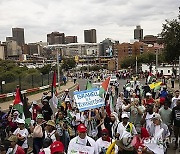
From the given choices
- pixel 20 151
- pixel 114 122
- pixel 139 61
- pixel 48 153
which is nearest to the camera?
pixel 48 153

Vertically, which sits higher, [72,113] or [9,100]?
[72,113]

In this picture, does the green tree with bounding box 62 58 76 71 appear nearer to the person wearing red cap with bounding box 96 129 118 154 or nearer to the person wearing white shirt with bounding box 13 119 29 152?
the person wearing white shirt with bounding box 13 119 29 152

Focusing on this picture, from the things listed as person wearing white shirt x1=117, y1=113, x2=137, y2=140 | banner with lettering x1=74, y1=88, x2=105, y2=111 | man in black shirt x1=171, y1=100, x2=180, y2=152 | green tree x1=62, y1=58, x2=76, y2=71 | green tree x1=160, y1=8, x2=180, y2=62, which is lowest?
green tree x1=62, y1=58, x2=76, y2=71

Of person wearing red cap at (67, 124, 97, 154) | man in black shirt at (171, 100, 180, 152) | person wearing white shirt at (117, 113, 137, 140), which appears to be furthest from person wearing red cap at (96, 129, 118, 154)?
man in black shirt at (171, 100, 180, 152)

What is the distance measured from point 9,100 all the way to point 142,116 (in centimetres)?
2027

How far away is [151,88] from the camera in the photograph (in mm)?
17422

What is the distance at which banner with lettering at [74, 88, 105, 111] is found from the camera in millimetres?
9539

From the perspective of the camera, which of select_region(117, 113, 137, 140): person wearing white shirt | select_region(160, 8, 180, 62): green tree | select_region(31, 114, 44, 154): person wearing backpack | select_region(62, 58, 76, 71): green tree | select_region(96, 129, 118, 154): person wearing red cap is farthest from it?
select_region(62, 58, 76, 71): green tree

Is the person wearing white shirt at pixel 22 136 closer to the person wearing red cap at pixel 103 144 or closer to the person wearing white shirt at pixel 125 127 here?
the person wearing white shirt at pixel 125 127

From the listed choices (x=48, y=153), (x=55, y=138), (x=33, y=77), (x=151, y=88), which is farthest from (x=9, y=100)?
(x=48, y=153)

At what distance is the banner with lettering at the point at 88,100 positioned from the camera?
9.54 m

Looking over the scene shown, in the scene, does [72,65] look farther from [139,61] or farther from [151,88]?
[151,88]

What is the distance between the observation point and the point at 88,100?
9.69 meters

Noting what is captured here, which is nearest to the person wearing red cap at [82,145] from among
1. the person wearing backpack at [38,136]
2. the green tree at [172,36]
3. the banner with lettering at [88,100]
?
the person wearing backpack at [38,136]
